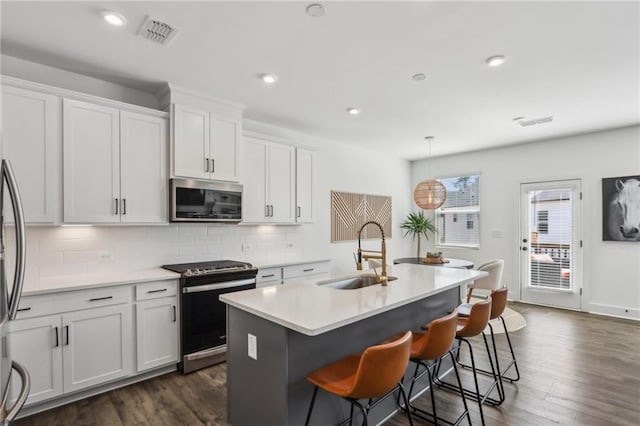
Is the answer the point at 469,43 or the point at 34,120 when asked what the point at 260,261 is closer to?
the point at 34,120

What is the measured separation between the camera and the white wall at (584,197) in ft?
15.9

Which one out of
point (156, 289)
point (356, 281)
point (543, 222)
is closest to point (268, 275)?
point (156, 289)

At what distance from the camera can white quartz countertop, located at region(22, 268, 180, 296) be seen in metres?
2.52

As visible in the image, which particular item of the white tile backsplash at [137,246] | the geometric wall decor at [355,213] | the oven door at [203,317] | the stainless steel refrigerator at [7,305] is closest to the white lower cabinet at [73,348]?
the oven door at [203,317]

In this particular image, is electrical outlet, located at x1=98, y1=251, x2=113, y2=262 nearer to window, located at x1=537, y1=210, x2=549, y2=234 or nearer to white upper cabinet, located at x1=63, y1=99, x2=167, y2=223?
white upper cabinet, located at x1=63, y1=99, x2=167, y2=223

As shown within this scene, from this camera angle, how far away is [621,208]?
4.85 metres

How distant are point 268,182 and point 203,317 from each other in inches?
71.4

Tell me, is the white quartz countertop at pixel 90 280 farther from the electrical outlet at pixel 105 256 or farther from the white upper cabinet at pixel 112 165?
the white upper cabinet at pixel 112 165

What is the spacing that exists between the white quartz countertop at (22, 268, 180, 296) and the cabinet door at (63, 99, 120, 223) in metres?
0.51

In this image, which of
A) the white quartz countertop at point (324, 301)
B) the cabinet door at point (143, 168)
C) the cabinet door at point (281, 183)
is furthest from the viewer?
the cabinet door at point (281, 183)

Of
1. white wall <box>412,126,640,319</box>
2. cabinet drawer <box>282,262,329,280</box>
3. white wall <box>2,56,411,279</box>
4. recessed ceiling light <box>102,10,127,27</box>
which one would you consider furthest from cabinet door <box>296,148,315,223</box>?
white wall <box>412,126,640,319</box>

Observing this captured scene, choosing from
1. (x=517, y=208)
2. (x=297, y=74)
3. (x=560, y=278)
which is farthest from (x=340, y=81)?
(x=560, y=278)

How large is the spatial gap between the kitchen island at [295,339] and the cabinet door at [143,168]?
1580 millimetres

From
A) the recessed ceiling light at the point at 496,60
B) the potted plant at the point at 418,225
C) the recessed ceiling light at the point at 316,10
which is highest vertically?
the recessed ceiling light at the point at 316,10
